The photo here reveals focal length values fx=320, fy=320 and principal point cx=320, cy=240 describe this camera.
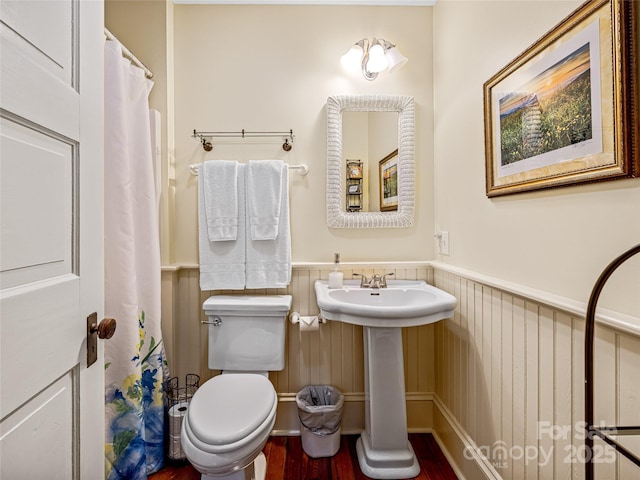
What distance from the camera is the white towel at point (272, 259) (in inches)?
68.8

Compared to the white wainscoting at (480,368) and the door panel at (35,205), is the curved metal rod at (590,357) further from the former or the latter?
the door panel at (35,205)

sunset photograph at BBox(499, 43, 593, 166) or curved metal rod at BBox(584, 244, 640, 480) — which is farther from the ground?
sunset photograph at BBox(499, 43, 593, 166)

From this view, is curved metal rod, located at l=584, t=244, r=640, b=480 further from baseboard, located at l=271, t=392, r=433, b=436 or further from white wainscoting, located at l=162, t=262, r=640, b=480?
baseboard, located at l=271, t=392, r=433, b=436

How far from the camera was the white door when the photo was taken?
0.54 meters

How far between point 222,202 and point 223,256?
29 cm

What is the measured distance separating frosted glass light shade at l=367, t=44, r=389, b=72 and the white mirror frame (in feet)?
0.47

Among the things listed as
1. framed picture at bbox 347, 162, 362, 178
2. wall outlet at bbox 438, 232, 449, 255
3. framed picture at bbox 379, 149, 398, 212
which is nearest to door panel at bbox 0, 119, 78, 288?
framed picture at bbox 347, 162, 362, 178

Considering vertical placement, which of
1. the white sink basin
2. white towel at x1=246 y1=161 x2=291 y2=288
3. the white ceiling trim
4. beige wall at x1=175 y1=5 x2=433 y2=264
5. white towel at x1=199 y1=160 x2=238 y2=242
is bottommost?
the white sink basin

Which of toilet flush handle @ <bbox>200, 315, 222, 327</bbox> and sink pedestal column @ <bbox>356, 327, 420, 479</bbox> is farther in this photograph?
toilet flush handle @ <bbox>200, 315, 222, 327</bbox>

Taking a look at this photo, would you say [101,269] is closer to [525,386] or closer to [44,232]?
[44,232]

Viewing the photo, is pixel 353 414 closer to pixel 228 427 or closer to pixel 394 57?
pixel 228 427

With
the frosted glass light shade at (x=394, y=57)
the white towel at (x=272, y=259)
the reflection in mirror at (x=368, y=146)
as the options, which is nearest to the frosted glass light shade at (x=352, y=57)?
the frosted glass light shade at (x=394, y=57)

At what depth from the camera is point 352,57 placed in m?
1.79

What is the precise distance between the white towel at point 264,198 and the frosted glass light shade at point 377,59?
0.75 meters
